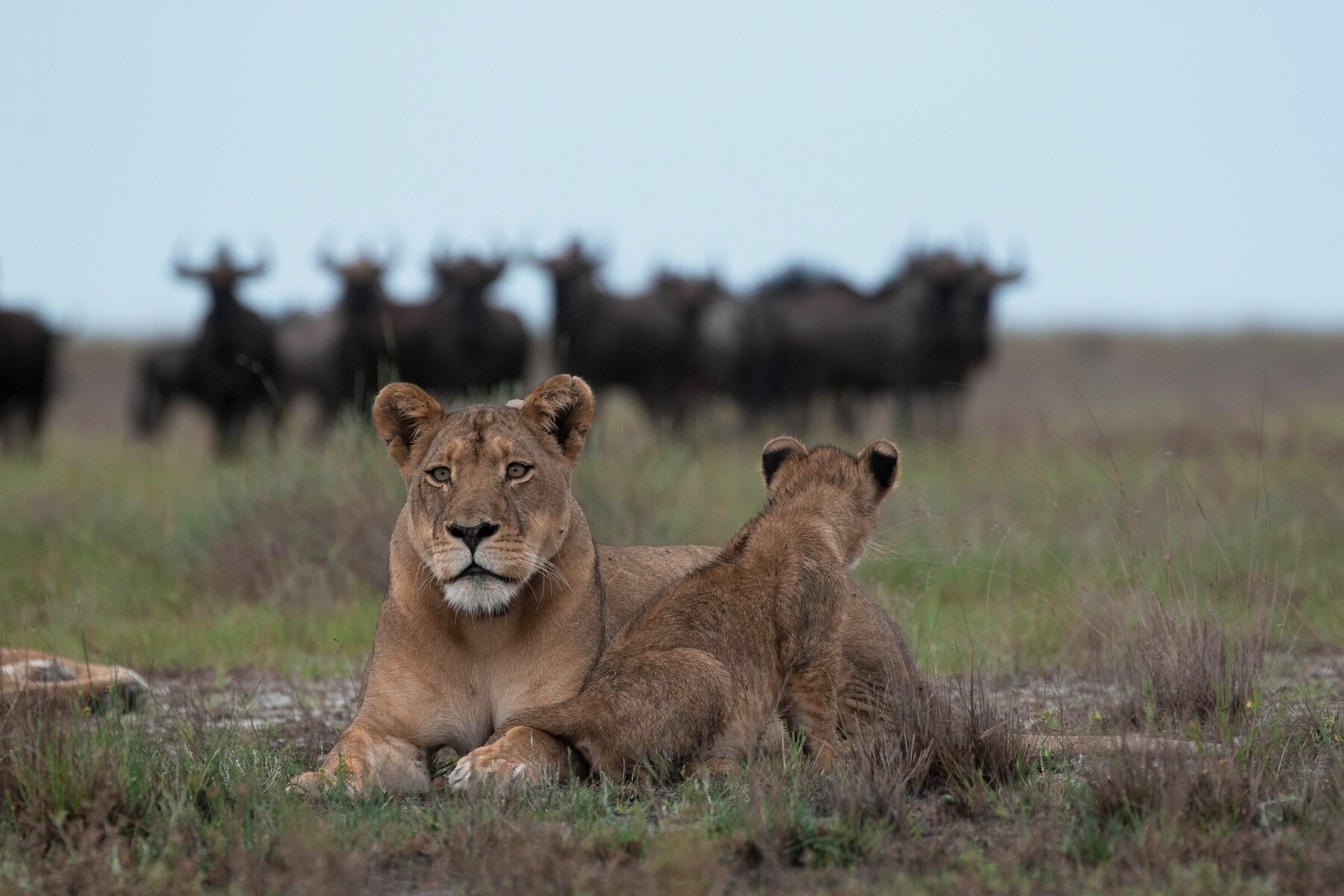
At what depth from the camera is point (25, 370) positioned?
2364 centimetres

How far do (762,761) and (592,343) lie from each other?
18.1m

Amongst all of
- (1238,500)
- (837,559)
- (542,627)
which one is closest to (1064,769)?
(837,559)

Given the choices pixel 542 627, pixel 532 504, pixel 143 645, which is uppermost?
pixel 532 504

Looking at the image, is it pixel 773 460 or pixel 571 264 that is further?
pixel 571 264

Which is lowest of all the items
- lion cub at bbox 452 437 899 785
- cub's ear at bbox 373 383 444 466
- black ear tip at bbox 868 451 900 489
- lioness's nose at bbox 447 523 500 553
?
lion cub at bbox 452 437 899 785

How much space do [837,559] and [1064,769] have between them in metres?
0.96

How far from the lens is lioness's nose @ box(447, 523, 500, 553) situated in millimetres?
5023

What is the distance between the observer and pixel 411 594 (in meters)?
5.46

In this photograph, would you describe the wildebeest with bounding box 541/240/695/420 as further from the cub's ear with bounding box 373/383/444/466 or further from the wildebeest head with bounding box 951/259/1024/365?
the cub's ear with bounding box 373/383/444/466

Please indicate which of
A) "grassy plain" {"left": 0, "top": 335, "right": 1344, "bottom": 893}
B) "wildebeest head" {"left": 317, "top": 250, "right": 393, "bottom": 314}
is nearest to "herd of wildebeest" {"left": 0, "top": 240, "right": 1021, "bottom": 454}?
"wildebeest head" {"left": 317, "top": 250, "right": 393, "bottom": 314}

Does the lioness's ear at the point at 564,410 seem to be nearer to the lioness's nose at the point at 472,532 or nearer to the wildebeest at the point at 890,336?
the lioness's nose at the point at 472,532

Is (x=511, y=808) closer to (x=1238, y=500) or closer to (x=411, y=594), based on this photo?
(x=411, y=594)

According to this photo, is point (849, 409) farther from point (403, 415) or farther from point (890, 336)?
point (403, 415)

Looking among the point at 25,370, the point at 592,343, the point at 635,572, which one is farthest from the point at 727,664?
the point at 25,370
